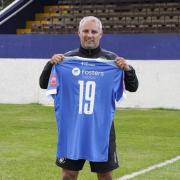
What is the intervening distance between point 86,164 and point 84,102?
4.88 meters

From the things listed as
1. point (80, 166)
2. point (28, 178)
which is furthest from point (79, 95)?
point (28, 178)

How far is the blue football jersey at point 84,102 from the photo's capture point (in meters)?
5.87

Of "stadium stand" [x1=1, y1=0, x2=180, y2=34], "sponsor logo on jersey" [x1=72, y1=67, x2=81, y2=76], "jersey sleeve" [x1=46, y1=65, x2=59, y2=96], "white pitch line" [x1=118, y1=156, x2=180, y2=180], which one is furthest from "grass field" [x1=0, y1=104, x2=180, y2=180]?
"stadium stand" [x1=1, y1=0, x2=180, y2=34]

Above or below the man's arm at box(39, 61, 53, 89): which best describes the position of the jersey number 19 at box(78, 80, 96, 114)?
below

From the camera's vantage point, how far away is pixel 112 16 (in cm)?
2916

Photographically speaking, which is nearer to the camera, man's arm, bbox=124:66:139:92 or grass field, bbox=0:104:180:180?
man's arm, bbox=124:66:139:92

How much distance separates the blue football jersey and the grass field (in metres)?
3.50

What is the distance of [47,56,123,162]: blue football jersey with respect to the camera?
587 cm

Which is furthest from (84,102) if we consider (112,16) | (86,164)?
(112,16)

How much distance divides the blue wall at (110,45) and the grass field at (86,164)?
2.54 meters

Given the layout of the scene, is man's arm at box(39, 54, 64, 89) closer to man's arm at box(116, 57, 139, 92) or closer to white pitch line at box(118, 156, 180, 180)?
man's arm at box(116, 57, 139, 92)

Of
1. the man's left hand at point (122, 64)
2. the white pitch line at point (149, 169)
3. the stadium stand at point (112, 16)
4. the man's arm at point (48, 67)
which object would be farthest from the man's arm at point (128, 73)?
the stadium stand at point (112, 16)

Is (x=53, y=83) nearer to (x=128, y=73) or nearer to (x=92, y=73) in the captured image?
(x=92, y=73)

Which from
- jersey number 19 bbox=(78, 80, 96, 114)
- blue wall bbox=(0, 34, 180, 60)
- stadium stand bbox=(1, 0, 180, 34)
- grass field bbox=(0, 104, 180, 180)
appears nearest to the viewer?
jersey number 19 bbox=(78, 80, 96, 114)
